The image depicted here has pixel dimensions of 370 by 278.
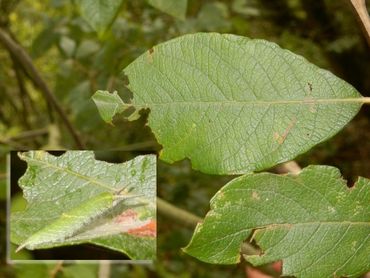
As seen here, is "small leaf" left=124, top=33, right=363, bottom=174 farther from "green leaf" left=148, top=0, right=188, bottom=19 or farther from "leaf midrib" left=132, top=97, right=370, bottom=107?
"green leaf" left=148, top=0, right=188, bottom=19

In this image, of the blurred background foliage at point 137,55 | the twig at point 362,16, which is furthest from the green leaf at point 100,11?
the twig at point 362,16

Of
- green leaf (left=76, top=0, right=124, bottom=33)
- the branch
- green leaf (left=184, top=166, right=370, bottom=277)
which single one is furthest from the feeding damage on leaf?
the branch

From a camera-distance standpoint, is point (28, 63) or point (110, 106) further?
point (28, 63)

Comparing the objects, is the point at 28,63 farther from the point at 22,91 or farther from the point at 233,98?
the point at 233,98

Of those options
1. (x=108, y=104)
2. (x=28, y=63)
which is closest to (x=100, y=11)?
Result: (x=108, y=104)

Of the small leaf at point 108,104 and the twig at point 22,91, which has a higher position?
the twig at point 22,91

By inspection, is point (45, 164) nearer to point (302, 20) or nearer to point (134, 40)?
point (134, 40)

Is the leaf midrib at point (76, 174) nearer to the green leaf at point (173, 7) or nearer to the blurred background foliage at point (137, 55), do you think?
the blurred background foliage at point (137, 55)
